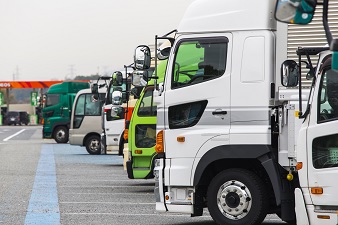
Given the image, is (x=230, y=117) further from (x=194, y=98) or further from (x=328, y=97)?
(x=328, y=97)

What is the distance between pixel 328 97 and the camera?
10117mm

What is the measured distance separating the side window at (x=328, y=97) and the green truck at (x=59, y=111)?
1320 inches

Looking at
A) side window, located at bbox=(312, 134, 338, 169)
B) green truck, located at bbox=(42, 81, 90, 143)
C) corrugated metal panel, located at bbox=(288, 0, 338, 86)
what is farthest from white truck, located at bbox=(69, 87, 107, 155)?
side window, located at bbox=(312, 134, 338, 169)

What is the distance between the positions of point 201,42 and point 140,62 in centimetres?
108

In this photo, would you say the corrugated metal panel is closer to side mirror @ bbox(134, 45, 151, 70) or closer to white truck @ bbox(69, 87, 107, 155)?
side mirror @ bbox(134, 45, 151, 70)

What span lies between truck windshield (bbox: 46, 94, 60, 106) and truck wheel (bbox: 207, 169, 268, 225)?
33476 millimetres

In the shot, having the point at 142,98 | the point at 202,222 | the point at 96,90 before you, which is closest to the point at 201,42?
the point at 202,222

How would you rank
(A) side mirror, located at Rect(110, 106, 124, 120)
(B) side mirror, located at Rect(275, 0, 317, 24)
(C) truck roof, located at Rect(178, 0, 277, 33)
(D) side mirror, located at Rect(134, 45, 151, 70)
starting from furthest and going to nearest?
(A) side mirror, located at Rect(110, 106, 124, 120), (D) side mirror, located at Rect(134, 45, 151, 70), (C) truck roof, located at Rect(178, 0, 277, 33), (B) side mirror, located at Rect(275, 0, 317, 24)

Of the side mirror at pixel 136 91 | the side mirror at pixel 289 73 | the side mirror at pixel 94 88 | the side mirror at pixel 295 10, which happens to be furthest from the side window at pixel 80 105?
the side mirror at pixel 295 10

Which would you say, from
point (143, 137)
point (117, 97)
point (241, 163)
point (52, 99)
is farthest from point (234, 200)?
point (52, 99)

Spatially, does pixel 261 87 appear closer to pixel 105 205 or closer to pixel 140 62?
pixel 140 62

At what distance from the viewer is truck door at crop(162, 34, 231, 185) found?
11.7 meters

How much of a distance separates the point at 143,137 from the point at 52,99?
26.3m

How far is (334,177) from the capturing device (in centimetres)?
980
